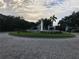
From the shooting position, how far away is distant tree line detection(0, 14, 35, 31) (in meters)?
49.0

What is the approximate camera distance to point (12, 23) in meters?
Answer: 51.3

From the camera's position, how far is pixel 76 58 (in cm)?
644

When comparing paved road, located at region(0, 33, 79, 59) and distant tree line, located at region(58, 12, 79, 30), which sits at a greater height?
distant tree line, located at region(58, 12, 79, 30)

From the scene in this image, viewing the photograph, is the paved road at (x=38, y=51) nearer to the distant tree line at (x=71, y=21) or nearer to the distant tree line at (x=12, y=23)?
the distant tree line at (x=12, y=23)

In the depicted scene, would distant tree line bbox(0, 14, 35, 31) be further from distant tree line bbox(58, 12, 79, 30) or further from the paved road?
the paved road

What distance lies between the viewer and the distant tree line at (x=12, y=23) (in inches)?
1929

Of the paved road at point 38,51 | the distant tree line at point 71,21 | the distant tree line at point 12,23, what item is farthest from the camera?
Answer: the distant tree line at point 71,21

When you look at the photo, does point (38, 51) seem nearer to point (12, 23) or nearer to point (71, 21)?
point (12, 23)

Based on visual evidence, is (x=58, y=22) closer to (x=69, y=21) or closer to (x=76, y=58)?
(x=69, y=21)

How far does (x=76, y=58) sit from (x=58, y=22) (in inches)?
2265

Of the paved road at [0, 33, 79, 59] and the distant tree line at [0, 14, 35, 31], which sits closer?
the paved road at [0, 33, 79, 59]

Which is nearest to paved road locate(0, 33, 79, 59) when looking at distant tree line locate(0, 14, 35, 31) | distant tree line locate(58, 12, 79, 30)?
distant tree line locate(0, 14, 35, 31)

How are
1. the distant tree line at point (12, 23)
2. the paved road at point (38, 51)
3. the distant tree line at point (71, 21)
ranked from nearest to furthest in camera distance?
the paved road at point (38, 51), the distant tree line at point (12, 23), the distant tree line at point (71, 21)

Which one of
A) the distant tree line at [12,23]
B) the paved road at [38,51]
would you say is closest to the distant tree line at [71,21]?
the distant tree line at [12,23]
